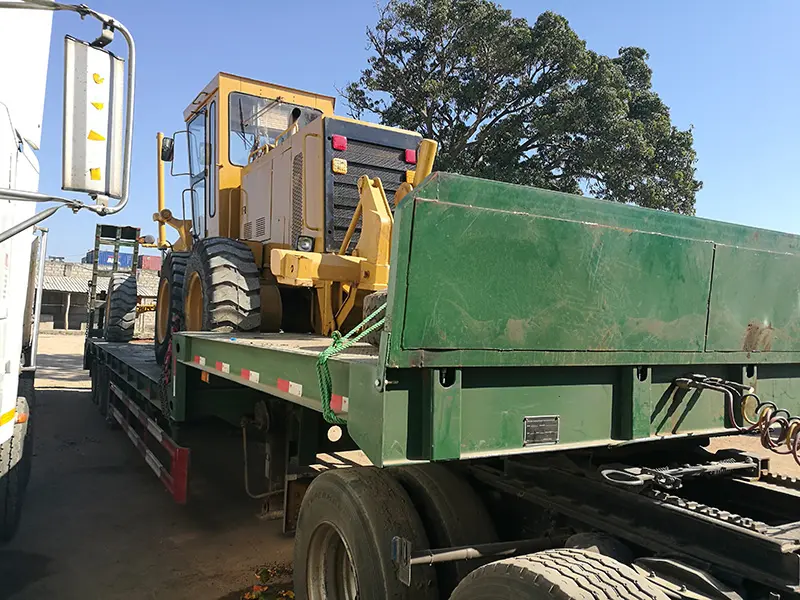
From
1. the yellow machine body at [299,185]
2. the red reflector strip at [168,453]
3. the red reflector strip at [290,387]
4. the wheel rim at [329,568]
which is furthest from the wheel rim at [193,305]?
the red reflector strip at [290,387]

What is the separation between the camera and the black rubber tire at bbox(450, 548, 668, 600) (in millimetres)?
1739

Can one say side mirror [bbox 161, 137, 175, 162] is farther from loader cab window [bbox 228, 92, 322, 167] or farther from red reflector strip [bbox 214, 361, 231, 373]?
red reflector strip [bbox 214, 361, 231, 373]

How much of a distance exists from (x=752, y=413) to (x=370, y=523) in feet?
5.52

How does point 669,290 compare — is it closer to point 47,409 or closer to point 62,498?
point 62,498

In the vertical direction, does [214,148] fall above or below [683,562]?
above

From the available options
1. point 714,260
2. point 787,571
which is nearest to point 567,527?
point 787,571

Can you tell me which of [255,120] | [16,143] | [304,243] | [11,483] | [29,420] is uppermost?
[255,120]

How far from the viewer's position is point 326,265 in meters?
4.68

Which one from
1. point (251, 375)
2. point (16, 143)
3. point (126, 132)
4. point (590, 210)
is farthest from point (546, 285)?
point (16, 143)

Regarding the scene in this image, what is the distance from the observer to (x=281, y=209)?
6.06m

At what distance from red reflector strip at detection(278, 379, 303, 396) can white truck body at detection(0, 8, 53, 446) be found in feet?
5.57

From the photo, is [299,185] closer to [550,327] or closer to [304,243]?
[304,243]

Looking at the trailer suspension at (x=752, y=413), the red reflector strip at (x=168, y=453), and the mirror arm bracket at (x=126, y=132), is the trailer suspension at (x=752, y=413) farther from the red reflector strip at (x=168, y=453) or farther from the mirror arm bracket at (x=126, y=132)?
the red reflector strip at (x=168, y=453)

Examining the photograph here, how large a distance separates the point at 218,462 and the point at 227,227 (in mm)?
2733
